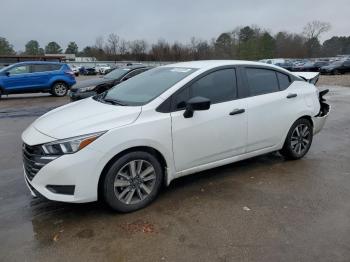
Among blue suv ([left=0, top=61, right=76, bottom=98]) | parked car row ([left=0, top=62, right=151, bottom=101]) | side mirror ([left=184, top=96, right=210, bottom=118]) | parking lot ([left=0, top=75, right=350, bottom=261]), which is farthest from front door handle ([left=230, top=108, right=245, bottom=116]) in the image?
blue suv ([left=0, top=61, right=76, bottom=98])

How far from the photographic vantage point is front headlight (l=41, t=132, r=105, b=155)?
3449 millimetres

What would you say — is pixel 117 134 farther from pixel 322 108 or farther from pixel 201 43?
pixel 201 43

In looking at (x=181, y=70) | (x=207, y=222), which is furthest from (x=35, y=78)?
(x=207, y=222)

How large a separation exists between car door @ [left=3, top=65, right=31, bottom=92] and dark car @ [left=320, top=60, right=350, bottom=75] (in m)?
28.5

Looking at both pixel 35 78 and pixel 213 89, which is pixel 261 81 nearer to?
pixel 213 89

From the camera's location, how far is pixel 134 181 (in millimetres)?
3809

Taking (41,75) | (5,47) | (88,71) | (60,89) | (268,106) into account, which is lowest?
(88,71)

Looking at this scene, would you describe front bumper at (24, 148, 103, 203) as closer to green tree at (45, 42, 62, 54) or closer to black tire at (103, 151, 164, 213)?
black tire at (103, 151, 164, 213)

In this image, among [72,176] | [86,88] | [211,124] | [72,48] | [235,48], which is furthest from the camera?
[72,48]

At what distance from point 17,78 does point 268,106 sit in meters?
13.8

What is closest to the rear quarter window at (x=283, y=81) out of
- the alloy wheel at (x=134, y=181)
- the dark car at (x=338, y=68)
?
the alloy wheel at (x=134, y=181)

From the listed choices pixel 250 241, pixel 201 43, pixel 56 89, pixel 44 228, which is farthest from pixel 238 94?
pixel 201 43

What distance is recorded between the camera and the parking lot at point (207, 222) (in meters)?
3.11

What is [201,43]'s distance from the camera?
92.4 metres
